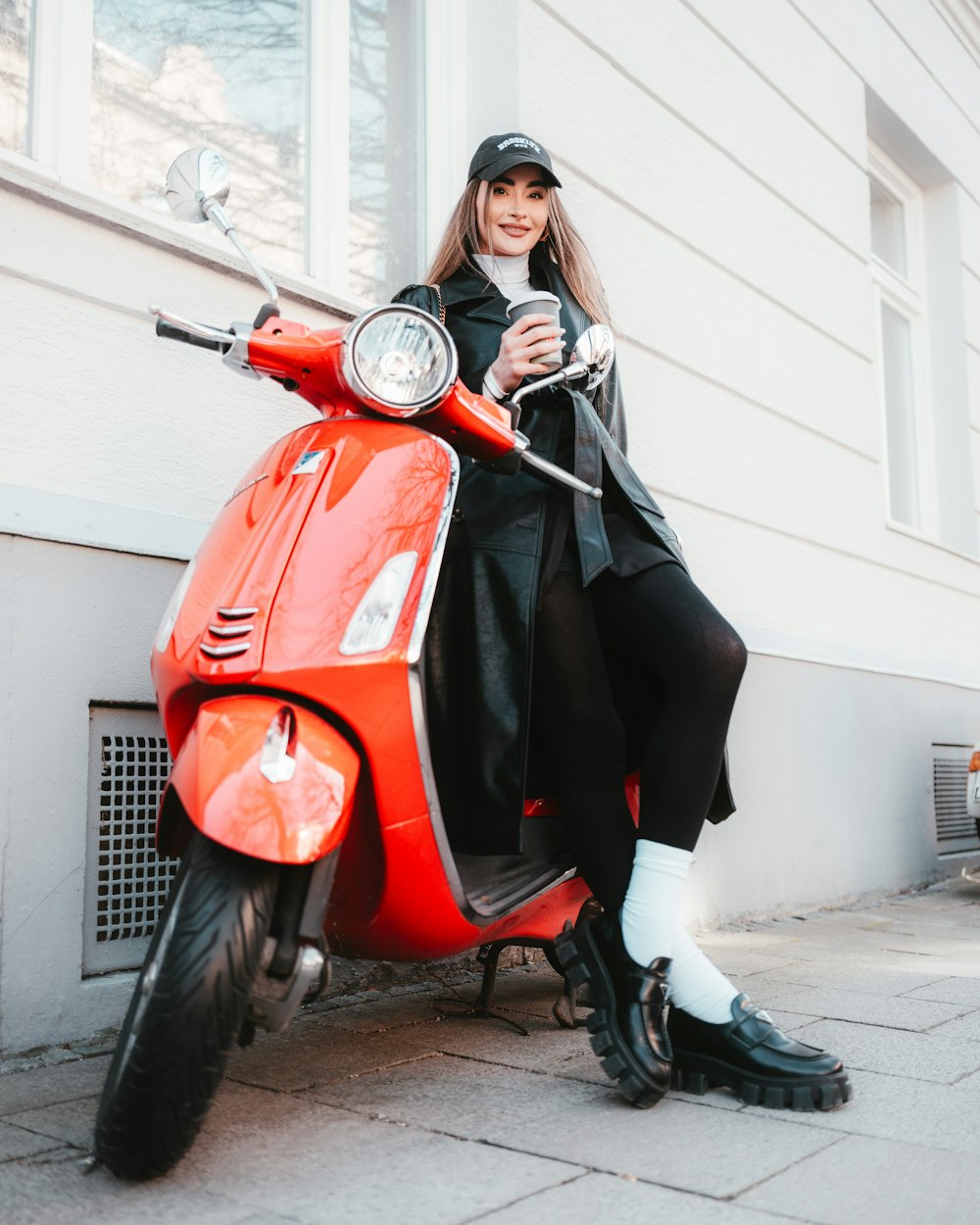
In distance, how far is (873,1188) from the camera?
1.43m

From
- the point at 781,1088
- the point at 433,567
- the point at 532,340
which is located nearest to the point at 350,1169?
the point at 781,1088

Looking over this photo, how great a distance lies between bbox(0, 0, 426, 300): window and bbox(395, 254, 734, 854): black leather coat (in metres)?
1.07

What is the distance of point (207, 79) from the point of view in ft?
9.45

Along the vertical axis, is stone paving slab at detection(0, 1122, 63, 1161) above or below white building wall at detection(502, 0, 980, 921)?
below

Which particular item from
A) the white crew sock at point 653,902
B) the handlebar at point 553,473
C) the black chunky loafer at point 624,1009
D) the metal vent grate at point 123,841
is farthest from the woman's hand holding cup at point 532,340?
the metal vent grate at point 123,841

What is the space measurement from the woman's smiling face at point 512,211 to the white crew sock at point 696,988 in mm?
1400

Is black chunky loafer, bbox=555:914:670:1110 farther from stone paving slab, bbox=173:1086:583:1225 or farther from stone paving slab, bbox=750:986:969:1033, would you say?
stone paving slab, bbox=750:986:969:1033

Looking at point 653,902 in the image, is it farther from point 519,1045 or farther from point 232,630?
point 232,630

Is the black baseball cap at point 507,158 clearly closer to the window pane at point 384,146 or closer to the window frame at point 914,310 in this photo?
the window pane at point 384,146

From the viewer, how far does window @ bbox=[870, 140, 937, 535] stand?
6211 mm

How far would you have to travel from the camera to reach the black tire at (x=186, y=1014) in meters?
1.31

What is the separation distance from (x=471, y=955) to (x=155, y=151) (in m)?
2.07

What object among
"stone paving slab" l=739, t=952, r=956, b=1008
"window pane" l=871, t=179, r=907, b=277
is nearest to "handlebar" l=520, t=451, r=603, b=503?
"stone paving slab" l=739, t=952, r=956, b=1008

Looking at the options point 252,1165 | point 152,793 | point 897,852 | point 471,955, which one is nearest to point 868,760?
point 897,852
